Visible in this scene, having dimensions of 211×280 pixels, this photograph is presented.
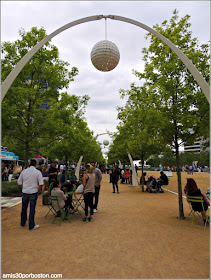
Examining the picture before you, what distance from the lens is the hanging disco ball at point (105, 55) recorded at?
5.35 metres

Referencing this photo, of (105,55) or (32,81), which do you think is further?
(32,81)

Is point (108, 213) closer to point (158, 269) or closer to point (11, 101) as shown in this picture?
point (158, 269)

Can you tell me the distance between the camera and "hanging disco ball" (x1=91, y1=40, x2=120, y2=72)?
5.35m

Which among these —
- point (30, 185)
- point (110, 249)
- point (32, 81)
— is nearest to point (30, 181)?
point (30, 185)

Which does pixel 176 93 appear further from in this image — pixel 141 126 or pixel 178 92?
pixel 141 126

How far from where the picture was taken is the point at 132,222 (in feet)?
22.5

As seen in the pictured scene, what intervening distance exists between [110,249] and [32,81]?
9.76m

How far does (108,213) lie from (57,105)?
668 cm

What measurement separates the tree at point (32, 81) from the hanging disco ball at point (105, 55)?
5602mm

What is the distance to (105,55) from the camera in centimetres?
536

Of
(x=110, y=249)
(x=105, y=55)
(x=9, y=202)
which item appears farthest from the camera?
(x=9, y=202)

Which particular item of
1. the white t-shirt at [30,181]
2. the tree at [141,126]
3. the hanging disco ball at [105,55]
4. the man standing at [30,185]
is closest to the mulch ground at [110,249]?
the man standing at [30,185]

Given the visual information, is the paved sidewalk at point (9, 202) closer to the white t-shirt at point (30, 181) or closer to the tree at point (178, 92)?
the white t-shirt at point (30, 181)

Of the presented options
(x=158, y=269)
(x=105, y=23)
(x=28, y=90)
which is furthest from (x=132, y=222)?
(x=28, y=90)
